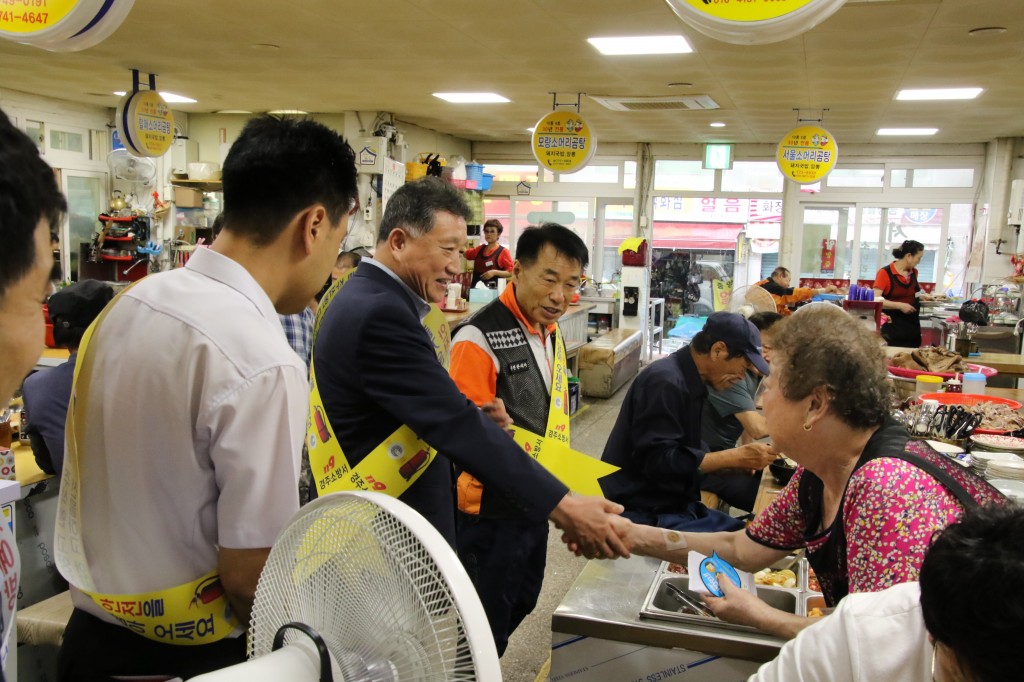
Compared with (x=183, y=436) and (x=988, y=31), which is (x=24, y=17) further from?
(x=988, y=31)

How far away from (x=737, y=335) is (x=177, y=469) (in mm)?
2410

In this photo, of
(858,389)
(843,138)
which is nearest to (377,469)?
(858,389)

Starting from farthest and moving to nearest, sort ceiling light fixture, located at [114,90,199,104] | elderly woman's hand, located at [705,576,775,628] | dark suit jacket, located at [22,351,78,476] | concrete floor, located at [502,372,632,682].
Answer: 1. ceiling light fixture, located at [114,90,199,104]
2. concrete floor, located at [502,372,632,682]
3. dark suit jacket, located at [22,351,78,476]
4. elderly woman's hand, located at [705,576,775,628]

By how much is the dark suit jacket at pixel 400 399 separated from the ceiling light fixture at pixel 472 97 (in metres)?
7.87

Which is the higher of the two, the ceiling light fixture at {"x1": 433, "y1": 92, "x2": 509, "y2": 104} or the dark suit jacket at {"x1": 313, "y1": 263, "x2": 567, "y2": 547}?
the ceiling light fixture at {"x1": 433, "y1": 92, "x2": 509, "y2": 104}

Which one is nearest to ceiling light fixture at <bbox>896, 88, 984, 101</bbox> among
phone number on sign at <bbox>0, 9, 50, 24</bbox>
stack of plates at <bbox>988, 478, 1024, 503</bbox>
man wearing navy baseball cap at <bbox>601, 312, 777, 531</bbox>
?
man wearing navy baseball cap at <bbox>601, 312, 777, 531</bbox>

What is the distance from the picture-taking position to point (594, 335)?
410 inches

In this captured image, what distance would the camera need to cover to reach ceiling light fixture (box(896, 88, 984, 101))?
8.38 metres

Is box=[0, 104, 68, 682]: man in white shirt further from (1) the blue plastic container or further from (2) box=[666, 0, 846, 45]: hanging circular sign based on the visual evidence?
(1) the blue plastic container

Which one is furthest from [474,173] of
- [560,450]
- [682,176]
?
[560,450]

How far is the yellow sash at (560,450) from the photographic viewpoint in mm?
2562

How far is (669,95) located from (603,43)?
102 inches

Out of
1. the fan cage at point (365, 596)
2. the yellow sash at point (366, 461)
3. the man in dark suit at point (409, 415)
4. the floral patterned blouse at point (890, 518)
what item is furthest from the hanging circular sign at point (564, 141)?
the fan cage at point (365, 596)

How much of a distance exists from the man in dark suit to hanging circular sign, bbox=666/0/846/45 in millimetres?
1321
